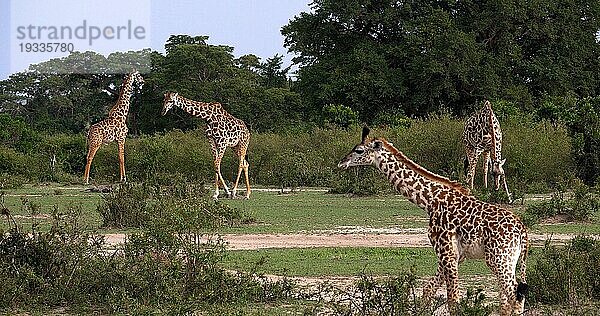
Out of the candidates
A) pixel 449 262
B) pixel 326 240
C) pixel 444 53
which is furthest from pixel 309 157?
pixel 449 262

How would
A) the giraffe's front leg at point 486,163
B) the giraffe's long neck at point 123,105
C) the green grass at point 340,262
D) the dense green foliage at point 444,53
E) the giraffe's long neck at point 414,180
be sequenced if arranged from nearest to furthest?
the giraffe's long neck at point 414,180
the green grass at point 340,262
the giraffe's front leg at point 486,163
the giraffe's long neck at point 123,105
the dense green foliage at point 444,53

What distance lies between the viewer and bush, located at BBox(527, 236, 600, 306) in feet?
31.8

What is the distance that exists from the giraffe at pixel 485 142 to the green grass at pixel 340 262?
8403mm

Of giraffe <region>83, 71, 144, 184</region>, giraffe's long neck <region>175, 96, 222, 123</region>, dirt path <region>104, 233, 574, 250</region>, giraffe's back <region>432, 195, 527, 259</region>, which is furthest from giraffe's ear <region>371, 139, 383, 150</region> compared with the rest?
giraffe <region>83, 71, 144, 184</region>

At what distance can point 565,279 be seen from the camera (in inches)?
383

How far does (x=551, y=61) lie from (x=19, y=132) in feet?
71.1

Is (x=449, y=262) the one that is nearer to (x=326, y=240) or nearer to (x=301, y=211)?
(x=326, y=240)

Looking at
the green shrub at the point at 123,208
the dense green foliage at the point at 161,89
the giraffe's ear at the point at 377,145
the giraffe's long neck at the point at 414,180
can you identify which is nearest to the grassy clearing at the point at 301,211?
the green shrub at the point at 123,208

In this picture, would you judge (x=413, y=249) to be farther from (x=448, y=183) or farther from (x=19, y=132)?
(x=19, y=132)

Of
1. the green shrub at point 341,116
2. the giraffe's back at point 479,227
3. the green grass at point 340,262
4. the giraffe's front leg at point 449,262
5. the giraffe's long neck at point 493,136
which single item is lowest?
the green grass at point 340,262

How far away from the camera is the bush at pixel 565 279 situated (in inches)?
382

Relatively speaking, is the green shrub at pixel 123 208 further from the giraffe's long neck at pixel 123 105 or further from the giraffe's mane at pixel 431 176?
the giraffe's long neck at pixel 123 105

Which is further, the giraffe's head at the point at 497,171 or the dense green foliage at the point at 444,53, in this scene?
the dense green foliage at the point at 444,53

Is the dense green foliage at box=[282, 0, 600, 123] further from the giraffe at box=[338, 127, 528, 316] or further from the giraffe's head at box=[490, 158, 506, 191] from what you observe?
the giraffe at box=[338, 127, 528, 316]
